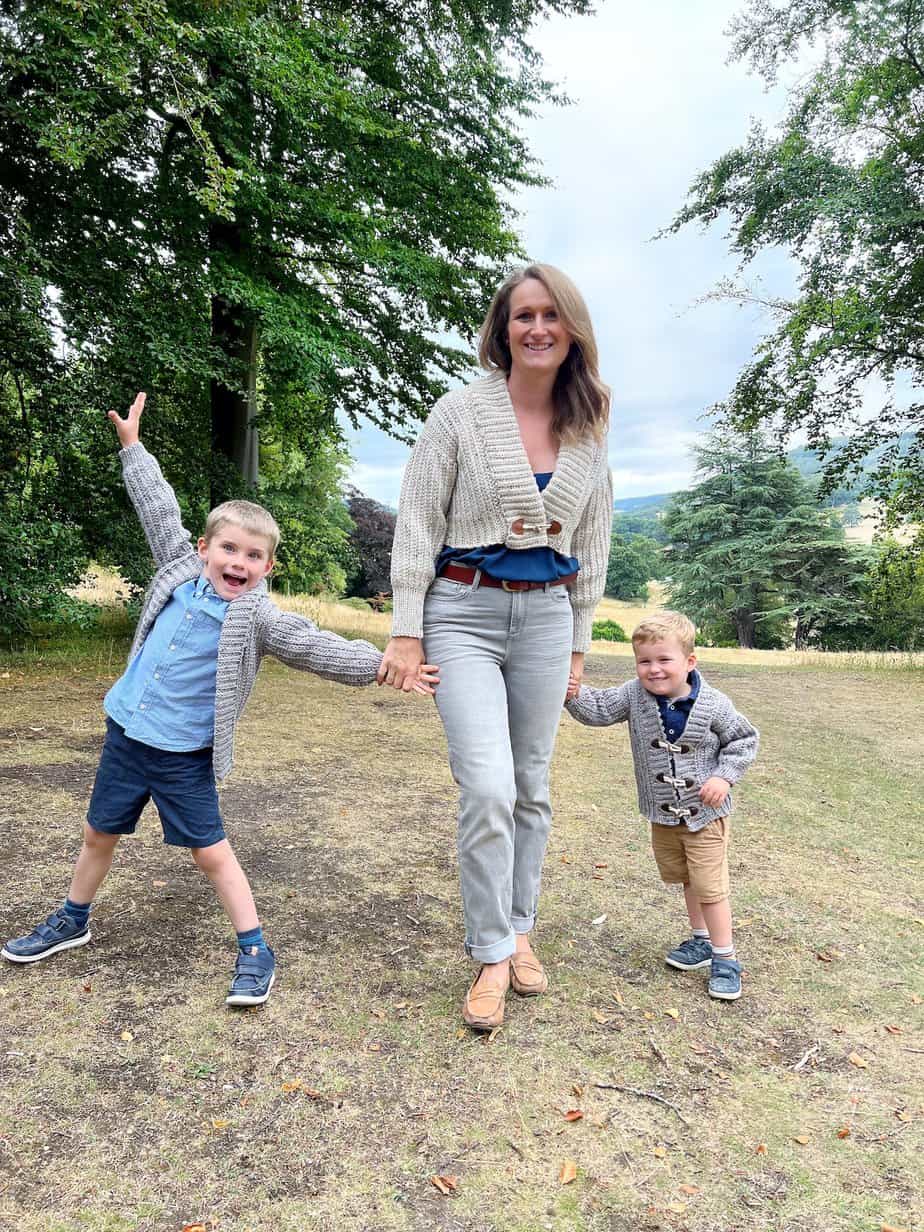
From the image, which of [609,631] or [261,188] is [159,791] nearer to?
[261,188]

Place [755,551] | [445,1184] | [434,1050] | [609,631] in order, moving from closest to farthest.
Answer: [445,1184], [434,1050], [755,551], [609,631]

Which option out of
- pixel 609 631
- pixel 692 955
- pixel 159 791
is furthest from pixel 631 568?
pixel 159 791

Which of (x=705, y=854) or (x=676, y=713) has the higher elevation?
(x=676, y=713)

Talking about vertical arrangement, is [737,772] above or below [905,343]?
below

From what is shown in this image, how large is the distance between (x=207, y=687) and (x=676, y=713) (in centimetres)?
166

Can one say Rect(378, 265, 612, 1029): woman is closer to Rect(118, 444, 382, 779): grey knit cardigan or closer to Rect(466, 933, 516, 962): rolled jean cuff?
Rect(466, 933, 516, 962): rolled jean cuff

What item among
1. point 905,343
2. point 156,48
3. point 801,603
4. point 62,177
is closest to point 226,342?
point 62,177

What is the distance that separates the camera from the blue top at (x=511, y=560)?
2.75 metres

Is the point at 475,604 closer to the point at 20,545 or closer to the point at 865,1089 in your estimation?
the point at 865,1089

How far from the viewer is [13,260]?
7637mm

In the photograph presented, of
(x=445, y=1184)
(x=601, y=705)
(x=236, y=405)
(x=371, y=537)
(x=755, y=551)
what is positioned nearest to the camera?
(x=445, y=1184)

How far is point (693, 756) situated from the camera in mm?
3084

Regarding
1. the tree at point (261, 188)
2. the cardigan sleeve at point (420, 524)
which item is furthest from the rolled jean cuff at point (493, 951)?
the tree at point (261, 188)

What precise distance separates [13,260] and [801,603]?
1295 inches
